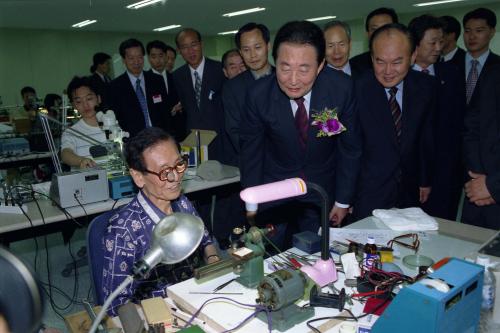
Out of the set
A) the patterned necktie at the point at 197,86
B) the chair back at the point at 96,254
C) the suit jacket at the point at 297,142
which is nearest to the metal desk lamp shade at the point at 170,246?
the chair back at the point at 96,254

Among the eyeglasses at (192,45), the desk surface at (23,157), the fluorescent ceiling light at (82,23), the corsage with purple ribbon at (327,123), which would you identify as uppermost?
the fluorescent ceiling light at (82,23)

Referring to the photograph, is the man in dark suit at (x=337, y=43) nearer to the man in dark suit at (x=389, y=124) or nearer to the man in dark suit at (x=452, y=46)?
the man in dark suit at (x=389, y=124)

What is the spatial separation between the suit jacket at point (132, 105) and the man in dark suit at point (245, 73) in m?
1.17

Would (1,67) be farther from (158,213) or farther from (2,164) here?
(158,213)

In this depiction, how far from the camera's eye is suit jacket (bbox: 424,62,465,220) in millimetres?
2902

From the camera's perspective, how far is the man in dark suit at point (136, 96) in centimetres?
412

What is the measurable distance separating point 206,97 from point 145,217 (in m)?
2.47

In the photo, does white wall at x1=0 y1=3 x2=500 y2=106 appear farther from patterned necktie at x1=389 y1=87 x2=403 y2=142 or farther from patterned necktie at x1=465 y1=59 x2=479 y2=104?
patterned necktie at x1=389 y1=87 x2=403 y2=142

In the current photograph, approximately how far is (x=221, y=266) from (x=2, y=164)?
3.92m

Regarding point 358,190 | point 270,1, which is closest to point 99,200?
point 358,190

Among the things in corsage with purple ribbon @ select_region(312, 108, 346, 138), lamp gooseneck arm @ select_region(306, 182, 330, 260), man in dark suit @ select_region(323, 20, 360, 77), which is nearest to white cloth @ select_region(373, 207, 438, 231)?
corsage with purple ribbon @ select_region(312, 108, 346, 138)

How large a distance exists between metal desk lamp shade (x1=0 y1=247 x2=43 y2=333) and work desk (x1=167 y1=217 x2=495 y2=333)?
0.80 metres

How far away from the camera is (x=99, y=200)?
2615 mm

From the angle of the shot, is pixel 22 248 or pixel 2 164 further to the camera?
pixel 2 164
